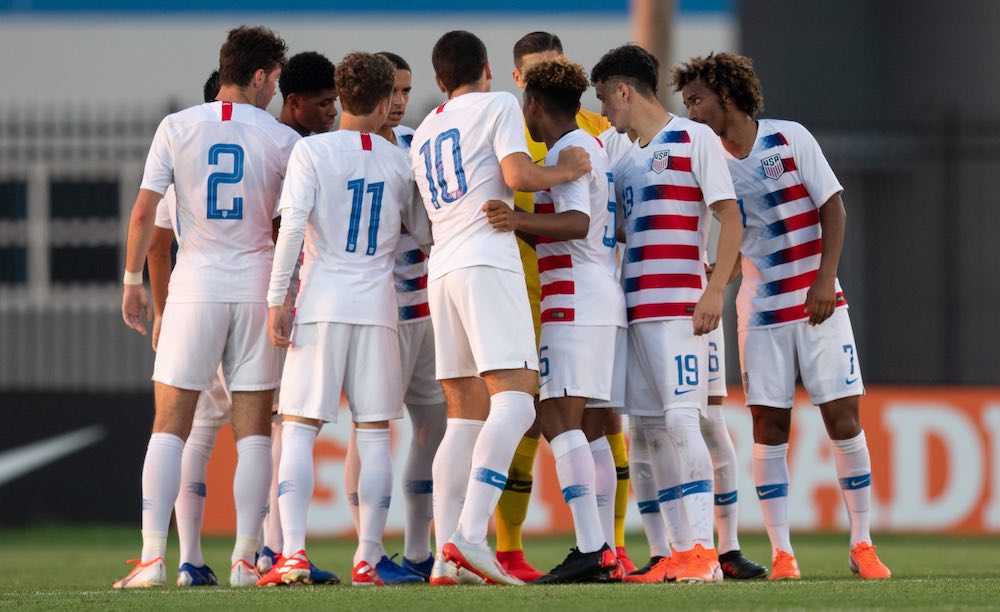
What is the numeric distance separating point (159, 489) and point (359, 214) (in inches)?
55.1

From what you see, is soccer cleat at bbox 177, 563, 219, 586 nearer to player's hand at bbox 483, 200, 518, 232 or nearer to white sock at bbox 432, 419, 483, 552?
white sock at bbox 432, 419, 483, 552

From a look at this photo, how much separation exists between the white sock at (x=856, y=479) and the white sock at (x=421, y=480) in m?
1.78

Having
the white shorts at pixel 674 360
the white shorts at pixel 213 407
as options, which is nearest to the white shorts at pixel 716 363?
the white shorts at pixel 674 360

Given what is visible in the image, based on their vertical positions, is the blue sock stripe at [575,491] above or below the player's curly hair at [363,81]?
below

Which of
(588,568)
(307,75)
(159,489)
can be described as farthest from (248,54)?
(588,568)

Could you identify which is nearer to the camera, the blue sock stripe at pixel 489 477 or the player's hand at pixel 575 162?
the blue sock stripe at pixel 489 477

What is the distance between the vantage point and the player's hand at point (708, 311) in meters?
6.05

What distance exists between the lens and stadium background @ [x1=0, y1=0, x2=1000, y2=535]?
35.3 ft

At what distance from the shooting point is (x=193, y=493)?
678 cm

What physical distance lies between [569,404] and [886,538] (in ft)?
17.7

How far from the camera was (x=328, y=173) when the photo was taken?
622cm

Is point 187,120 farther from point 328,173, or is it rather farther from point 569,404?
point 569,404

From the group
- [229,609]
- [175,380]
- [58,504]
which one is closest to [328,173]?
[175,380]

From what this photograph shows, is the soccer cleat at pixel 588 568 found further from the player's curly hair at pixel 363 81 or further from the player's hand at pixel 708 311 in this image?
the player's curly hair at pixel 363 81
